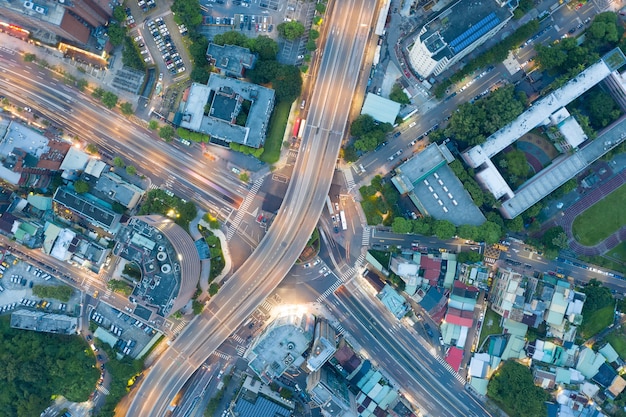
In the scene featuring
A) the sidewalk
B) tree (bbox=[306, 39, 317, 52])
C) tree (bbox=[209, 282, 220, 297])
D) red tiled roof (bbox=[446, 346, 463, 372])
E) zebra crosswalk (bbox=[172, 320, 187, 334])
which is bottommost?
zebra crosswalk (bbox=[172, 320, 187, 334])

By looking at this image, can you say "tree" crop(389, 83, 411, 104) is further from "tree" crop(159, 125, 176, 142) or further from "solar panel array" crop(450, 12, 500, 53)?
"tree" crop(159, 125, 176, 142)

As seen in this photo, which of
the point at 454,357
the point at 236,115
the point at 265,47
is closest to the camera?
the point at 236,115

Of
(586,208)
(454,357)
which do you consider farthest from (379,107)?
(454,357)

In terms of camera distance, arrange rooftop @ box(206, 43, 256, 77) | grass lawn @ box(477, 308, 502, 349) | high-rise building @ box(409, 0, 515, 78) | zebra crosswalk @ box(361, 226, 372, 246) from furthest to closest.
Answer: grass lawn @ box(477, 308, 502, 349), zebra crosswalk @ box(361, 226, 372, 246), rooftop @ box(206, 43, 256, 77), high-rise building @ box(409, 0, 515, 78)

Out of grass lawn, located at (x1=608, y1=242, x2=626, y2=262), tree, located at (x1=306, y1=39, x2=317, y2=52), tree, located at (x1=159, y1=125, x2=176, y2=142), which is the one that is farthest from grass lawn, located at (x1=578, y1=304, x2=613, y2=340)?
tree, located at (x1=159, y1=125, x2=176, y2=142)

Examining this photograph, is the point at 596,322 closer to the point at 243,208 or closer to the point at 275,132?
the point at 243,208

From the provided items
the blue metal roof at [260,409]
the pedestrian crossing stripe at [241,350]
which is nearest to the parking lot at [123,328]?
the pedestrian crossing stripe at [241,350]
